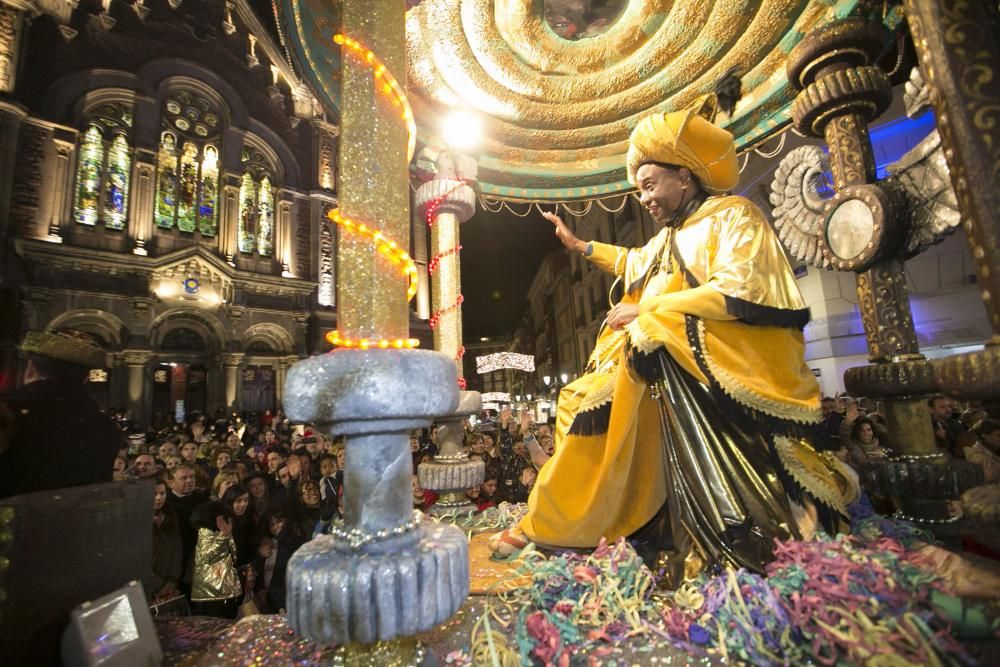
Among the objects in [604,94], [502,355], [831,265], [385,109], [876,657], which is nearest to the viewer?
[876,657]

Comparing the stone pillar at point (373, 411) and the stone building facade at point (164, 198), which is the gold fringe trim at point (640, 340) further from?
the stone building facade at point (164, 198)

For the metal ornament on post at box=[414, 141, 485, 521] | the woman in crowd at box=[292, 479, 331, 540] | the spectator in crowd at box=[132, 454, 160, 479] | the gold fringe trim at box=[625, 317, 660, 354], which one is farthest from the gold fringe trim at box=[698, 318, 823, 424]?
the spectator in crowd at box=[132, 454, 160, 479]

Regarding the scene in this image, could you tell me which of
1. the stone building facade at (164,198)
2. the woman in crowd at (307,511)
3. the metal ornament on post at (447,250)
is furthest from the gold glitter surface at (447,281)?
the stone building facade at (164,198)

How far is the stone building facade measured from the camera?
50.8 feet

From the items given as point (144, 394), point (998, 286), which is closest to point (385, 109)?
point (998, 286)

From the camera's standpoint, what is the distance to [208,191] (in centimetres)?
1977

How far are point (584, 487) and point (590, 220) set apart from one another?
24.3 m

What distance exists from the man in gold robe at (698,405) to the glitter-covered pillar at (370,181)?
5.04ft

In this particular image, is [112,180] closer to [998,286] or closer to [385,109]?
[385,109]

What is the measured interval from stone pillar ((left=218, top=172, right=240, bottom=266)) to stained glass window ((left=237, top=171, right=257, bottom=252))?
0.25 m

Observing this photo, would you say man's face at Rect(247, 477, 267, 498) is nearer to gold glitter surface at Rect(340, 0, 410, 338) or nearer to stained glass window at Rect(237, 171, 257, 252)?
gold glitter surface at Rect(340, 0, 410, 338)

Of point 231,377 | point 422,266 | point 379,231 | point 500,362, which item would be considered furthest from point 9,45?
point 379,231

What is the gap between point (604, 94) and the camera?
473 cm

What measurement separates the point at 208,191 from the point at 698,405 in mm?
22880
